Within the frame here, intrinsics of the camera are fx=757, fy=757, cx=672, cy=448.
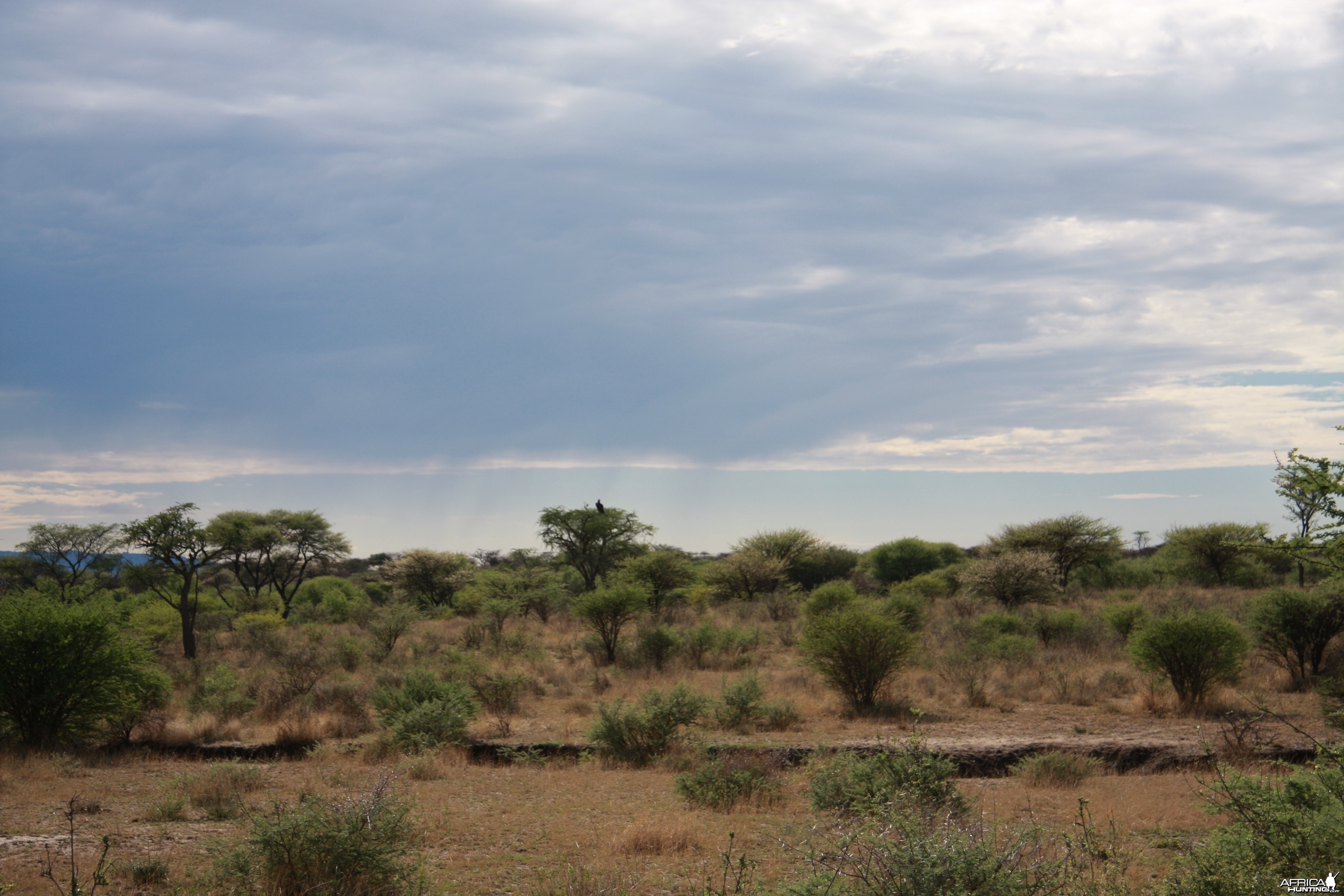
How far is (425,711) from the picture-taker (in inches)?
551

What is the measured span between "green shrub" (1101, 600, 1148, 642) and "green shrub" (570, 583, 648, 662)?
1382 cm

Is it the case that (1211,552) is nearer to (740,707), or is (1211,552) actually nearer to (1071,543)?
(1071,543)

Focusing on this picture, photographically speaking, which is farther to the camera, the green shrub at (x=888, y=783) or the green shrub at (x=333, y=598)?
the green shrub at (x=333, y=598)

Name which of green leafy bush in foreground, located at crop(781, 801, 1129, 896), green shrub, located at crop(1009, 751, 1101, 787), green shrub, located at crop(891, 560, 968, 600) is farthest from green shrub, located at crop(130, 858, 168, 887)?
green shrub, located at crop(891, 560, 968, 600)

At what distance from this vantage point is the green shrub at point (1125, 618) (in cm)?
2152

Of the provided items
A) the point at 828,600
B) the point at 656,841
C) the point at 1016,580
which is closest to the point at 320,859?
the point at 656,841

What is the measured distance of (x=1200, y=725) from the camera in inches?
549

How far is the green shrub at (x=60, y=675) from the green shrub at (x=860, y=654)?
13.7 meters

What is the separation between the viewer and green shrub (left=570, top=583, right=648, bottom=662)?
22984 millimetres

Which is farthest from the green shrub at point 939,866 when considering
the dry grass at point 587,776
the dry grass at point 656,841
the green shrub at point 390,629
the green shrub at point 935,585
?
the green shrub at point 935,585

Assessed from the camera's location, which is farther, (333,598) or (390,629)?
Answer: (333,598)

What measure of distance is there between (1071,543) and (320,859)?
41730 mm

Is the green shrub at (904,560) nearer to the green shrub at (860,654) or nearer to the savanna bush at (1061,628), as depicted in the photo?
the savanna bush at (1061,628)

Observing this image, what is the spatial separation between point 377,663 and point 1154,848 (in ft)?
64.5
